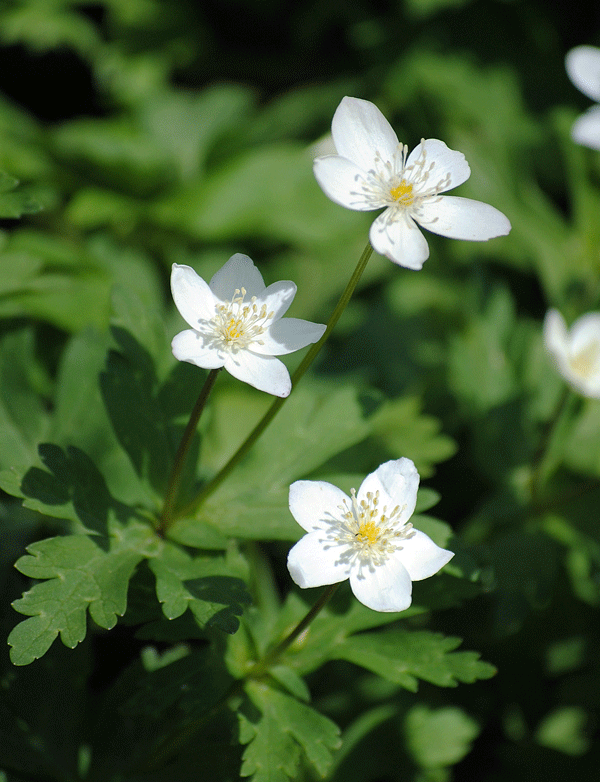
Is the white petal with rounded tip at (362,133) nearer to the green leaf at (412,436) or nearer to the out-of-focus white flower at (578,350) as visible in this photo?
the green leaf at (412,436)

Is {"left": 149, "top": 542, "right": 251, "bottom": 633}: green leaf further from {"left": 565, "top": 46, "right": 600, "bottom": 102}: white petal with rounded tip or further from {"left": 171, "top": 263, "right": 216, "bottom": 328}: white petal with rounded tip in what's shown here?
{"left": 565, "top": 46, "right": 600, "bottom": 102}: white petal with rounded tip

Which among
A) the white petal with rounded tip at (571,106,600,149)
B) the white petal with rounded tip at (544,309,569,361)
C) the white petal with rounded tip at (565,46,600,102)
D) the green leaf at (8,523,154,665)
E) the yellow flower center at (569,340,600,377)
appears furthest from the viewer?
the yellow flower center at (569,340,600,377)

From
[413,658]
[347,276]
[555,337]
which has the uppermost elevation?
[555,337]

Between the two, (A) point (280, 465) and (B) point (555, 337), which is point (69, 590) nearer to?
(A) point (280, 465)

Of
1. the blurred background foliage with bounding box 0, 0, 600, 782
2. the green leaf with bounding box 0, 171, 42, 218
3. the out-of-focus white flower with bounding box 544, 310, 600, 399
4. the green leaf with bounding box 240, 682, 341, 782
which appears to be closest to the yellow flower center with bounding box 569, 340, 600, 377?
the out-of-focus white flower with bounding box 544, 310, 600, 399

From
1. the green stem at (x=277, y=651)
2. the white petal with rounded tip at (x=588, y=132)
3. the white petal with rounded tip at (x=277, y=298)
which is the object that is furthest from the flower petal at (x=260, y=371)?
the white petal with rounded tip at (x=588, y=132)

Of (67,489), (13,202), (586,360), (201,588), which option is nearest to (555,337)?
(586,360)
